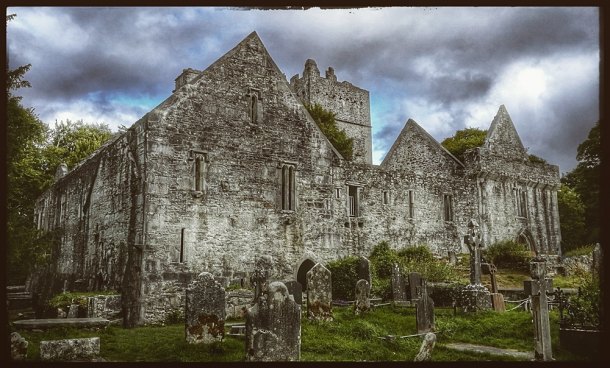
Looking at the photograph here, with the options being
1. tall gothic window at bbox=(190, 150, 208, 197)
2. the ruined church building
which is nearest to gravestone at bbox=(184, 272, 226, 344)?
the ruined church building

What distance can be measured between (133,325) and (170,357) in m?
7.64

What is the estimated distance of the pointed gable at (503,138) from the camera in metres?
33.7

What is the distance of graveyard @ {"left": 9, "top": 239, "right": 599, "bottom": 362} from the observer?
10.5 meters

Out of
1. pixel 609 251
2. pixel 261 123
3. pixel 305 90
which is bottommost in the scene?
pixel 609 251

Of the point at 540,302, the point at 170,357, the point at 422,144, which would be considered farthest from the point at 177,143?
the point at 422,144

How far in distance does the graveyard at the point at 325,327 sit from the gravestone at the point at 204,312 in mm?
23

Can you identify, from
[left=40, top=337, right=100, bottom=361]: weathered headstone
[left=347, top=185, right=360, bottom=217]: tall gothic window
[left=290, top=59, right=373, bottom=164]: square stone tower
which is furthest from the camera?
[left=290, top=59, right=373, bottom=164]: square stone tower

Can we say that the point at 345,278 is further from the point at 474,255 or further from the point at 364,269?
the point at 474,255

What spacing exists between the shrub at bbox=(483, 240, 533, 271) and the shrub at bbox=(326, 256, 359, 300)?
10.3 m

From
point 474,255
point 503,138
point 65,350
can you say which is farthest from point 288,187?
point 503,138

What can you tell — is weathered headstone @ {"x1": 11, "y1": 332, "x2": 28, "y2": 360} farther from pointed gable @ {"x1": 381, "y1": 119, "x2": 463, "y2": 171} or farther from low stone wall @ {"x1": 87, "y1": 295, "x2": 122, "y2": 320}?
pointed gable @ {"x1": 381, "y1": 119, "x2": 463, "y2": 171}

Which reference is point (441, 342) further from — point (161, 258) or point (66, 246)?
point (66, 246)

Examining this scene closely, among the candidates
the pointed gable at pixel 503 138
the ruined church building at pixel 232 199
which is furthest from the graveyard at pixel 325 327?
the pointed gable at pixel 503 138

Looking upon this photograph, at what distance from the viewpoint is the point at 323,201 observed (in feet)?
79.9
